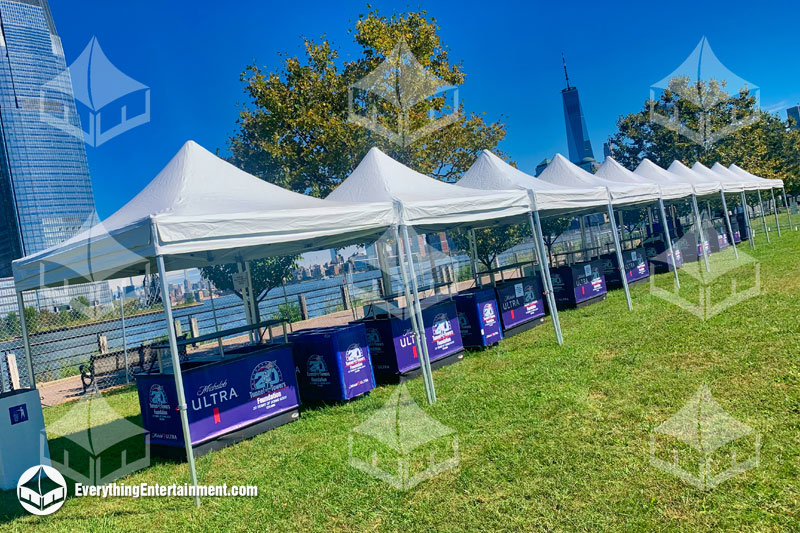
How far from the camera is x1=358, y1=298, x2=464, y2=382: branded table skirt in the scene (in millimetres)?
8523

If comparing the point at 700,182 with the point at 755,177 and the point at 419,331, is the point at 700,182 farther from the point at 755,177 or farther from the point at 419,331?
→ the point at 419,331

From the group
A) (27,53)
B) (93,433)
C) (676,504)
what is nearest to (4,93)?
(27,53)

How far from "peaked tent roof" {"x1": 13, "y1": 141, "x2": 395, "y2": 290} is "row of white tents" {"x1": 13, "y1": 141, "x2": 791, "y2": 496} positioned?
11 mm

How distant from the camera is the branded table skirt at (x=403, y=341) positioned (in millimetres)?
8523

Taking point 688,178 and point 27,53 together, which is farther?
point 27,53

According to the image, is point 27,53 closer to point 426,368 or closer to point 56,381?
point 56,381

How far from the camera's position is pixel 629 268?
15867 millimetres

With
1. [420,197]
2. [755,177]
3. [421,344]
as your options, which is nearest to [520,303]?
[420,197]

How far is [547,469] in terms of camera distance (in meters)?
4.27

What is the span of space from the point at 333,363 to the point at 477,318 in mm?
3348

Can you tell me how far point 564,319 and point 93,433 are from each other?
364 inches

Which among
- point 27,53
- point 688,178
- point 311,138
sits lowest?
point 688,178

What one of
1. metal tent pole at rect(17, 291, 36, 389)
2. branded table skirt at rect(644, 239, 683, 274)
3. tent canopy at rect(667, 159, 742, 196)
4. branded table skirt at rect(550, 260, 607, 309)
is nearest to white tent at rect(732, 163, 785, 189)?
tent canopy at rect(667, 159, 742, 196)

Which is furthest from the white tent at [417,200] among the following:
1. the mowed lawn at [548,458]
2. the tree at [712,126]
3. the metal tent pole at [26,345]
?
the tree at [712,126]
